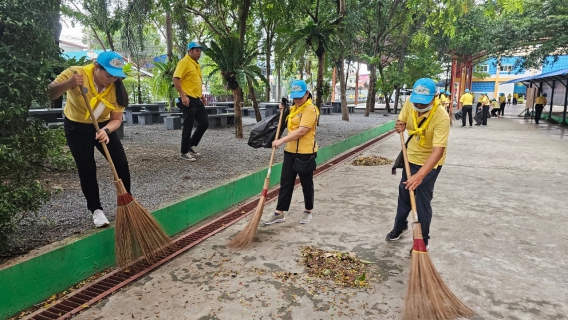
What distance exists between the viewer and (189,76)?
5785 mm

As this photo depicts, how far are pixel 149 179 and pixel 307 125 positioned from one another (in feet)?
7.77

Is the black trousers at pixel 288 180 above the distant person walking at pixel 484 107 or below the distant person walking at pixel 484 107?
below

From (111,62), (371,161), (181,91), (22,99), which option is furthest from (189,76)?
(371,161)

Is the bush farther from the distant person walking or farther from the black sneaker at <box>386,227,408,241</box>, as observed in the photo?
the distant person walking

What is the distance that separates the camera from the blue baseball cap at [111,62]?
2920mm

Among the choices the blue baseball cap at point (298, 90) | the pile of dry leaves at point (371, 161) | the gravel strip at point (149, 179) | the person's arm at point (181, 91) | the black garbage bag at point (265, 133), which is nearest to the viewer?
the gravel strip at point (149, 179)

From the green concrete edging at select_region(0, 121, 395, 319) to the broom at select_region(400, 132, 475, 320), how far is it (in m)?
2.29

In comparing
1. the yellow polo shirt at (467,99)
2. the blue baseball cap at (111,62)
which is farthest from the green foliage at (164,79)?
the yellow polo shirt at (467,99)

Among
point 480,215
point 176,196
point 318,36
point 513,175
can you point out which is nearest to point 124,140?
point 176,196

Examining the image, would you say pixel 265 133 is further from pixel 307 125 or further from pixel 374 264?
pixel 374 264

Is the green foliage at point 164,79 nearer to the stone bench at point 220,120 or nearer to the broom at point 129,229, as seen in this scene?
the stone bench at point 220,120

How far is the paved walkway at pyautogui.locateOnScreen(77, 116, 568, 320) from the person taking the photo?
2.46 meters

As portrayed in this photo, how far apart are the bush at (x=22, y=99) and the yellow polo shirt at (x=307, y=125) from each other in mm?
2091

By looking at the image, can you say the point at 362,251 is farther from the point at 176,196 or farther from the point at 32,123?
the point at 32,123
